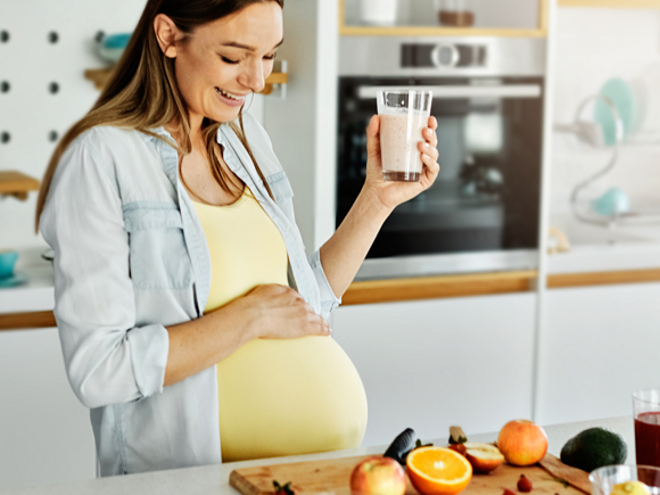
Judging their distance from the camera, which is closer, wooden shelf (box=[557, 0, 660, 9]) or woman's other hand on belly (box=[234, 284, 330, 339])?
woman's other hand on belly (box=[234, 284, 330, 339])

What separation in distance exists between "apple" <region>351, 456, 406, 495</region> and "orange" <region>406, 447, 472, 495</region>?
0.05 m

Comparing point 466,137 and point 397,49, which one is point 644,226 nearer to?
point 466,137

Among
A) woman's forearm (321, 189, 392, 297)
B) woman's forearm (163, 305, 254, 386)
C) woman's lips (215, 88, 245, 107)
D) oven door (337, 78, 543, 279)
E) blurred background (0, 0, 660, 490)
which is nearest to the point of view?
woman's forearm (163, 305, 254, 386)

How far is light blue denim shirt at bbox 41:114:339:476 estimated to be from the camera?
1146 mm

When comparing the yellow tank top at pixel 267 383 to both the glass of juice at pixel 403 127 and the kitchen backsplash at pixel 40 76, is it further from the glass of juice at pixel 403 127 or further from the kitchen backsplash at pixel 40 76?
the kitchen backsplash at pixel 40 76

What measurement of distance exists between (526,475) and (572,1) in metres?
2.02

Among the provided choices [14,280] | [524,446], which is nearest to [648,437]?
[524,446]

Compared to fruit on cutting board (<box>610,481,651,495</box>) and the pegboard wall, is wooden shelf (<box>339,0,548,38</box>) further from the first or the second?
fruit on cutting board (<box>610,481,651,495</box>)

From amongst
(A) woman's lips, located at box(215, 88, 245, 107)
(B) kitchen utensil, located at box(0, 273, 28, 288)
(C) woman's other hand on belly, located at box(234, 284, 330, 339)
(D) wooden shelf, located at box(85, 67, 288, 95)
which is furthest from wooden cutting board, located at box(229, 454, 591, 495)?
(D) wooden shelf, located at box(85, 67, 288, 95)

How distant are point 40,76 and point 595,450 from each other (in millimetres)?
2035

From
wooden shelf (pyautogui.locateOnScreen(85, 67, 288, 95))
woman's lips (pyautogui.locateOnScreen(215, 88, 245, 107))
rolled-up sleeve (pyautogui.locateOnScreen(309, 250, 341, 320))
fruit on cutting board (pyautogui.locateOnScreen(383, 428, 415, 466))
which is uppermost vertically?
wooden shelf (pyautogui.locateOnScreen(85, 67, 288, 95))

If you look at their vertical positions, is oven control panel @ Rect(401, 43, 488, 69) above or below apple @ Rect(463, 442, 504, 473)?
above

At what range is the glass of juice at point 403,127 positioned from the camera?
1.31 metres

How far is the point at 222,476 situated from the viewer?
42.7 inches
